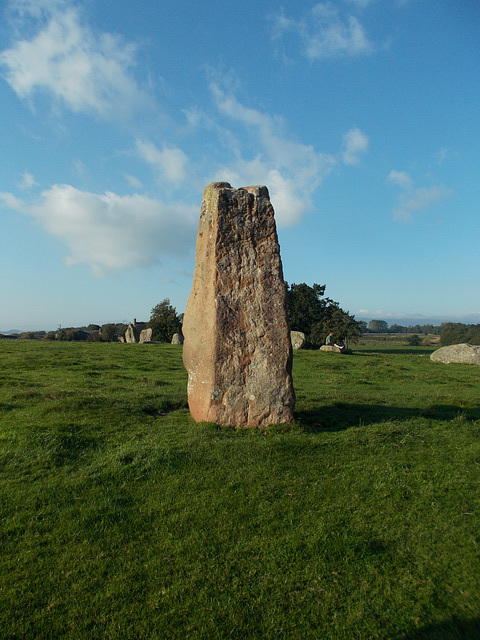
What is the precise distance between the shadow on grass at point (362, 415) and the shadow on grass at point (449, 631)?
5.19 m

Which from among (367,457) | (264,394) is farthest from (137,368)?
(367,457)

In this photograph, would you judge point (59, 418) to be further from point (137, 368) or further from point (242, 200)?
point (137, 368)

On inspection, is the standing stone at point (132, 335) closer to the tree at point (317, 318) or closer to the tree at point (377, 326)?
the tree at point (317, 318)

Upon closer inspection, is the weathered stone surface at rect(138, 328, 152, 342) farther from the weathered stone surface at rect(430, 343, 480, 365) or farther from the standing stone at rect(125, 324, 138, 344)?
the weathered stone surface at rect(430, 343, 480, 365)

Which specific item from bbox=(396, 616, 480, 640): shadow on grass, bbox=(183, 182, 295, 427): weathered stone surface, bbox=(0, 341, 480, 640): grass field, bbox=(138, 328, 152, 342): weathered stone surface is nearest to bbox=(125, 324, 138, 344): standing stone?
bbox=(138, 328, 152, 342): weathered stone surface

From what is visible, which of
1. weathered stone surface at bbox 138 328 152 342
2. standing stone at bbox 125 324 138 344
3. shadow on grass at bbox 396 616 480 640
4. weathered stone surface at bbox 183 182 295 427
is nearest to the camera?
shadow on grass at bbox 396 616 480 640

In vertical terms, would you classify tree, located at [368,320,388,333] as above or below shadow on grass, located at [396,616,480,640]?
above

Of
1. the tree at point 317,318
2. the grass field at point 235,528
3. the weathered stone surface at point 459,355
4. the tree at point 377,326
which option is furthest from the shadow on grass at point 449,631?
the tree at point 377,326

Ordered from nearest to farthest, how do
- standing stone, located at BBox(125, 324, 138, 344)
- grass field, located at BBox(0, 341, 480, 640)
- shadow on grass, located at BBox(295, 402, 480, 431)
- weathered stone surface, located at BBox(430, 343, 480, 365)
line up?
grass field, located at BBox(0, 341, 480, 640) < shadow on grass, located at BBox(295, 402, 480, 431) < weathered stone surface, located at BBox(430, 343, 480, 365) < standing stone, located at BBox(125, 324, 138, 344)

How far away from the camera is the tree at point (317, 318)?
4262 centimetres

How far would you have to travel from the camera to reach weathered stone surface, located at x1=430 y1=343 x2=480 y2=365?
88.1ft

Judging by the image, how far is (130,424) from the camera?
907 centimetres

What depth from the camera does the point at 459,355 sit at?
27484 millimetres

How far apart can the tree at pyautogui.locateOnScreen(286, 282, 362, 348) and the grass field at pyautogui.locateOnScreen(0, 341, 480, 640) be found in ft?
109
